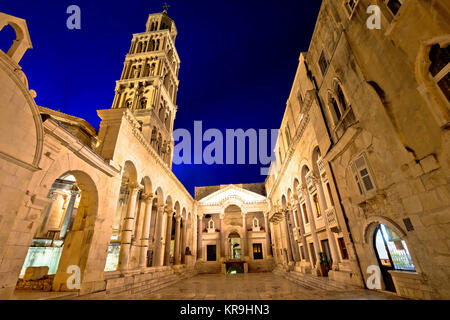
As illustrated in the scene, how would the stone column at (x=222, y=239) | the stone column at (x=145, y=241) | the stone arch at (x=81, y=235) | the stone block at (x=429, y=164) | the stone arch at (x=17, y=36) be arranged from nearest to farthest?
the stone block at (x=429, y=164), the stone arch at (x=17, y=36), the stone arch at (x=81, y=235), the stone column at (x=145, y=241), the stone column at (x=222, y=239)

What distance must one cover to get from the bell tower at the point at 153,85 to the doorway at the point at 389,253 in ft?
53.5

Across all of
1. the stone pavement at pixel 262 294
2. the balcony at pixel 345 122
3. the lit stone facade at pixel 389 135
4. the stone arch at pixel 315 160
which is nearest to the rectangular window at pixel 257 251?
the stone pavement at pixel 262 294

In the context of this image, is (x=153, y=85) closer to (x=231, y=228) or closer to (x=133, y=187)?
(x=133, y=187)

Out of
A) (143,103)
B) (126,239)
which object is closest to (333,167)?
(126,239)

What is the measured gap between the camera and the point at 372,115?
6.86 m

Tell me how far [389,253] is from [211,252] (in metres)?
25.9

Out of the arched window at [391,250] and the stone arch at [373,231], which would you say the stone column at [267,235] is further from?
the arched window at [391,250]

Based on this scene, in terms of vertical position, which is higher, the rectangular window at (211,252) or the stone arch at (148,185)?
the stone arch at (148,185)

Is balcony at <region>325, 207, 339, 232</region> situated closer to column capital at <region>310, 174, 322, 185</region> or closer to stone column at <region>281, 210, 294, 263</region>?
column capital at <region>310, 174, 322, 185</region>

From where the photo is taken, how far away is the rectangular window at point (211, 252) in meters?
28.9

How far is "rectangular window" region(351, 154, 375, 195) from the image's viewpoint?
7.35 meters

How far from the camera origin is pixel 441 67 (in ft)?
16.1

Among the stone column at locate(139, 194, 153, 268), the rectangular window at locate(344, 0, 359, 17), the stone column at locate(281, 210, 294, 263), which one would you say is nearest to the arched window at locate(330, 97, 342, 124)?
the rectangular window at locate(344, 0, 359, 17)
